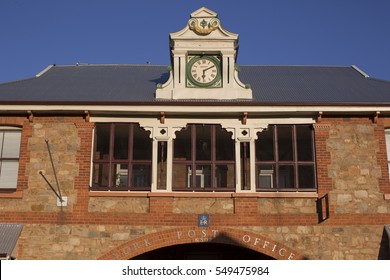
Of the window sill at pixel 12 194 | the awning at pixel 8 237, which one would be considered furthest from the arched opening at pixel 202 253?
the window sill at pixel 12 194

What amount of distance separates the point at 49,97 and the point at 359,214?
33.9 ft

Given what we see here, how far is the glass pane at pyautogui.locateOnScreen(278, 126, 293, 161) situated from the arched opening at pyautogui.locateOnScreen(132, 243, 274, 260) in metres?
3.79

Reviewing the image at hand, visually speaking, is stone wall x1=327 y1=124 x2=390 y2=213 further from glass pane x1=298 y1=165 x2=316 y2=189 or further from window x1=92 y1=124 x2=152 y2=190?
window x1=92 y1=124 x2=152 y2=190

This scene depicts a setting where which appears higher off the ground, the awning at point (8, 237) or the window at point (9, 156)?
the window at point (9, 156)

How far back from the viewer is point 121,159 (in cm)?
1645

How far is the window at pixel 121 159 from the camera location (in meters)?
15.9

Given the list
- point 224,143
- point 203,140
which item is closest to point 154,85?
point 203,140

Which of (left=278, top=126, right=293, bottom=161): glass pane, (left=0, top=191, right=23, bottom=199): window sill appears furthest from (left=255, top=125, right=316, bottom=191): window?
(left=0, top=191, right=23, bottom=199): window sill

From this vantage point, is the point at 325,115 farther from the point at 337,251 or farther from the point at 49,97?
the point at 49,97

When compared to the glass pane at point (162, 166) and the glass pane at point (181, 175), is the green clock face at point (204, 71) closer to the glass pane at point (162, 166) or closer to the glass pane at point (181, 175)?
the glass pane at point (162, 166)

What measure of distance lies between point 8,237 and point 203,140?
687cm

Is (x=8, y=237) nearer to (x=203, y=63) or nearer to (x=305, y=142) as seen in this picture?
(x=203, y=63)

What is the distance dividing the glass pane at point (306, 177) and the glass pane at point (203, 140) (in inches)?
126

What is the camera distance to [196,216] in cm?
1531
